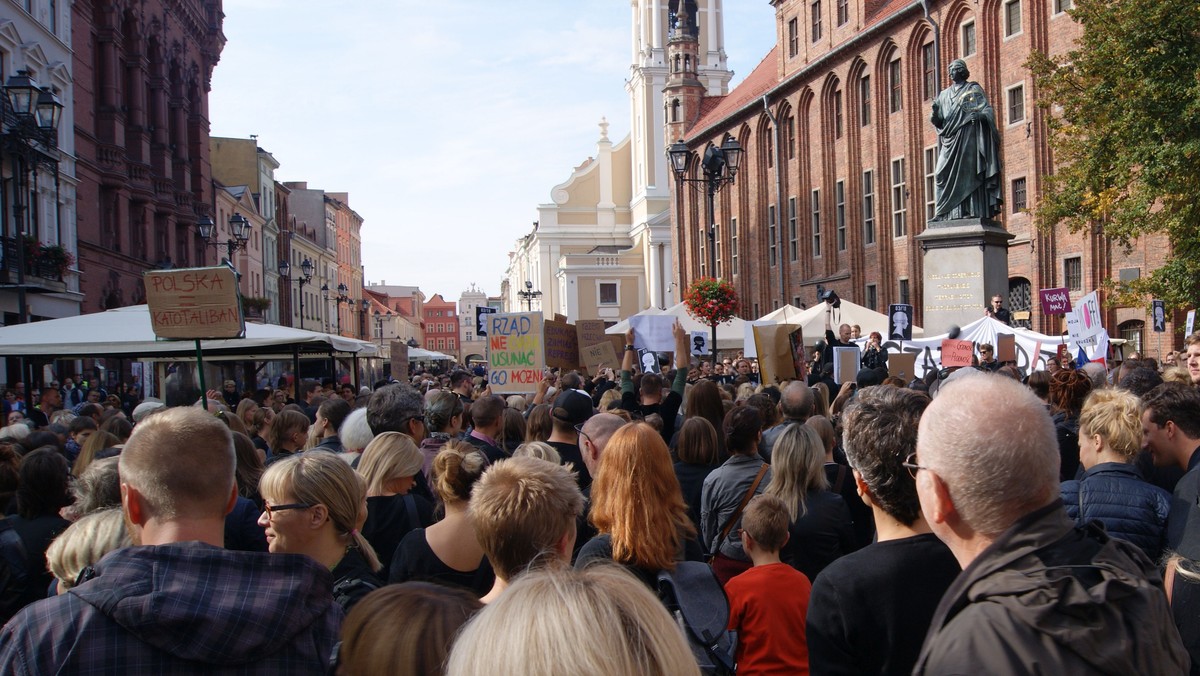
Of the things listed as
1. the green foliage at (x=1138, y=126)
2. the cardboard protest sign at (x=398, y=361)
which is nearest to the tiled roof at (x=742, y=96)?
the green foliage at (x=1138, y=126)

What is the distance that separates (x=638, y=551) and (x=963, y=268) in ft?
48.3

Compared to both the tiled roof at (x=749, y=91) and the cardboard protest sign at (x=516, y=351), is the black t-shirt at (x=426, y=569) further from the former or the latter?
the tiled roof at (x=749, y=91)

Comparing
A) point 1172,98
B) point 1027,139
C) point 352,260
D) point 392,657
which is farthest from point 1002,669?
point 352,260

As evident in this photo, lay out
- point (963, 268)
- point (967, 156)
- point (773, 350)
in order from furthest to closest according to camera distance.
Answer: point (967, 156)
point (963, 268)
point (773, 350)

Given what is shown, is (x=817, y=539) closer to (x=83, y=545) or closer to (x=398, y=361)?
(x=83, y=545)

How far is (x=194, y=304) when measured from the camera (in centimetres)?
981

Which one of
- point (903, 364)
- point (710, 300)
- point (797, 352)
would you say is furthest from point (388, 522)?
point (710, 300)

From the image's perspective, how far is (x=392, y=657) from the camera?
6.72 feet

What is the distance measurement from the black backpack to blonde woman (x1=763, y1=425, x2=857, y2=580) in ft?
3.90

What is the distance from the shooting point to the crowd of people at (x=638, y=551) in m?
2.12

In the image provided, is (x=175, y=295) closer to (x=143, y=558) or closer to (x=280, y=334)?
(x=280, y=334)

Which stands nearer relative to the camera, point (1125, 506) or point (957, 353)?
point (1125, 506)

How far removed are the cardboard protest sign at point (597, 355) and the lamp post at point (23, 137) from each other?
28.3 feet

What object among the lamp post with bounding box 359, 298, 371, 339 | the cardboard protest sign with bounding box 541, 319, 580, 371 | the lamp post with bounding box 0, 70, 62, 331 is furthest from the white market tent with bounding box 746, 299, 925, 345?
the lamp post with bounding box 359, 298, 371, 339
